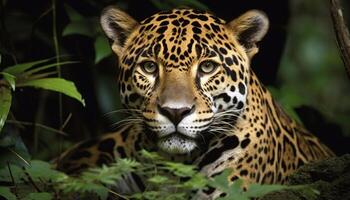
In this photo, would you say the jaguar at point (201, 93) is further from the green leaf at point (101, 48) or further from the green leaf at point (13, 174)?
the green leaf at point (13, 174)

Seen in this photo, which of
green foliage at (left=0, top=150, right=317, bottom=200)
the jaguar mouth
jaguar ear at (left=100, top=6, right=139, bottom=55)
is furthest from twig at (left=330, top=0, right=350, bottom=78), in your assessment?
jaguar ear at (left=100, top=6, right=139, bottom=55)

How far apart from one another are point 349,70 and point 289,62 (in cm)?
988

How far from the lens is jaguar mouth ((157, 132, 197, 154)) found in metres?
6.42

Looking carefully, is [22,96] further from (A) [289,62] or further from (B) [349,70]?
(A) [289,62]

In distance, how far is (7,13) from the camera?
9.34 metres

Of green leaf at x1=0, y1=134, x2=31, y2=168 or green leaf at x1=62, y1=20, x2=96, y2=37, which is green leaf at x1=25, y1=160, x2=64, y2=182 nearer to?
green leaf at x1=0, y1=134, x2=31, y2=168

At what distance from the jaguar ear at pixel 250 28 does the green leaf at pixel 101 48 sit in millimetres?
1359

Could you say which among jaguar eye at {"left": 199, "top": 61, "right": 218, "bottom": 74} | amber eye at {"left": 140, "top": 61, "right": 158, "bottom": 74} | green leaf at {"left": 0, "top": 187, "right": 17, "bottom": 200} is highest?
amber eye at {"left": 140, "top": 61, "right": 158, "bottom": 74}

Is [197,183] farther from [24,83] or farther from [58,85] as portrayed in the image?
[24,83]

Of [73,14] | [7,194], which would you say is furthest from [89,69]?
[7,194]

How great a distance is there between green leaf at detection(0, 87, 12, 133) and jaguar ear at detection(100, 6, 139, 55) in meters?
1.06

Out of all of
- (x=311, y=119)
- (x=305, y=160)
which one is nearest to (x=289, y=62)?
(x=311, y=119)

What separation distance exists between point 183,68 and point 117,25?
811 millimetres

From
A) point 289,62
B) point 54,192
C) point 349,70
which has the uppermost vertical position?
point 349,70
